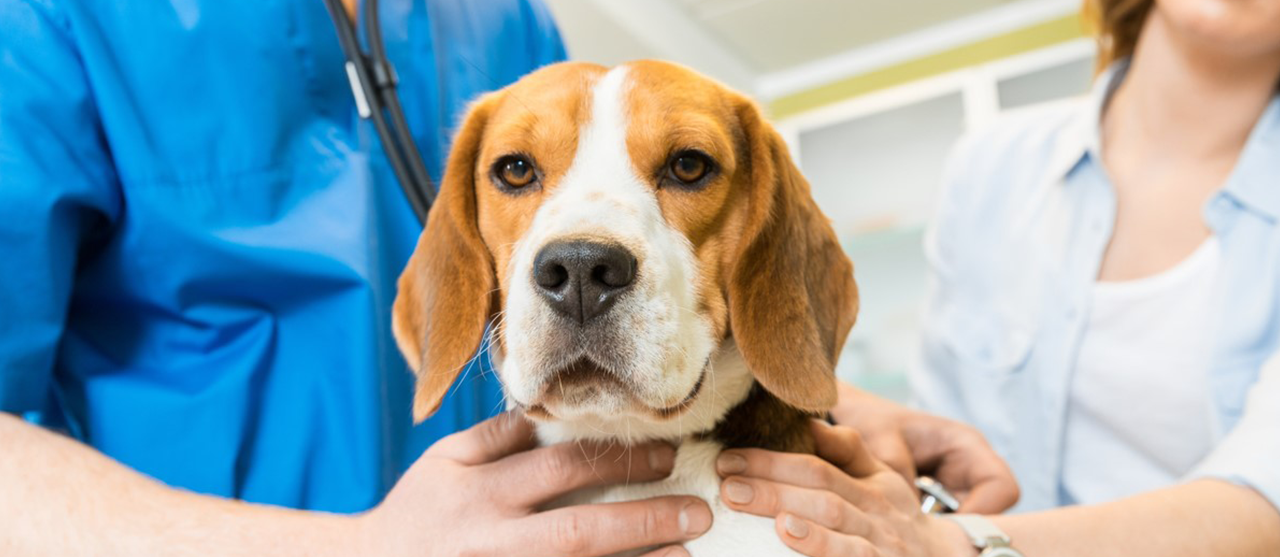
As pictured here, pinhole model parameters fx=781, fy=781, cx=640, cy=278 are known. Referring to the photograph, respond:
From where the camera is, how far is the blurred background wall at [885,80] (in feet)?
14.5

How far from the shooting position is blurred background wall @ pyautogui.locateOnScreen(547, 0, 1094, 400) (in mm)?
4418

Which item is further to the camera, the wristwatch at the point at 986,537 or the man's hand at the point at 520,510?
the wristwatch at the point at 986,537

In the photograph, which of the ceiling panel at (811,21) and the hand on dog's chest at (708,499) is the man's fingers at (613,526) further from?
the ceiling panel at (811,21)

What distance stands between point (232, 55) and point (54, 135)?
263 mm

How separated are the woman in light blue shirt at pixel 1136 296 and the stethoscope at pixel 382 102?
1062mm

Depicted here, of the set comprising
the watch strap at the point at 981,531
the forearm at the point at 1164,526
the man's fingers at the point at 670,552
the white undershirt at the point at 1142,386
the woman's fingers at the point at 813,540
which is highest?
the woman's fingers at the point at 813,540

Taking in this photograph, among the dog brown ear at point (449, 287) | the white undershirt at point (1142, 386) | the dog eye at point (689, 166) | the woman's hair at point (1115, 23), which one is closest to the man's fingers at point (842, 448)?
the dog eye at point (689, 166)

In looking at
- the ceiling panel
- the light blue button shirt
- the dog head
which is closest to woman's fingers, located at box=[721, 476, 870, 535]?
the dog head

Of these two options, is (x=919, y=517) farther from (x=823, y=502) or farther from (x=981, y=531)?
(x=823, y=502)

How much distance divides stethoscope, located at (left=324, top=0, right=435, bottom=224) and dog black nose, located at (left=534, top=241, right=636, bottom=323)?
0.49 metres

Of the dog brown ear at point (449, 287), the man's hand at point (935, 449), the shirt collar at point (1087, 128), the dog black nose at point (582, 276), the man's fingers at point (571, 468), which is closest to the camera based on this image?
the dog black nose at point (582, 276)

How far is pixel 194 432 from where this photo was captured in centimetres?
116

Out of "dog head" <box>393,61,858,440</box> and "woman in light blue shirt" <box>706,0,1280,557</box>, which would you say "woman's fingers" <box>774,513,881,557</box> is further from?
"woman in light blue shirt" <box>706,0,1280,557</box>

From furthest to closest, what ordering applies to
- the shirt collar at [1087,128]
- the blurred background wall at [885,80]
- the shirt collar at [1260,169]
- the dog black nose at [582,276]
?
the blurred background wall at [885,80] < the shirt collar at [1087,128] < the shirt collar at [1260,169] < the dog black nose at [582,276]
